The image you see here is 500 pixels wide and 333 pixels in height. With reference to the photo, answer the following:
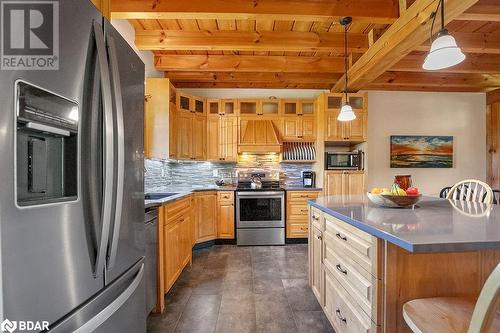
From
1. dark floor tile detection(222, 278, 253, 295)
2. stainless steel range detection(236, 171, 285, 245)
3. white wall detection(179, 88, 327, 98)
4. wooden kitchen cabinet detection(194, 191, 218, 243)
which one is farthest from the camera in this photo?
white wall detection(179, 88, 327, 98)

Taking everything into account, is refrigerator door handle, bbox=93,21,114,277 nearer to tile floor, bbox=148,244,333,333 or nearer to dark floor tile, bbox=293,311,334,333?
tile floor, bbox=148,244,333,333

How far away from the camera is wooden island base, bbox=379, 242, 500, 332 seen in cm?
106

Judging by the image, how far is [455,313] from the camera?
0.90 m

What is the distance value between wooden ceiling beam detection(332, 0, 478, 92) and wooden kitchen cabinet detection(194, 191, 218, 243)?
2.83 m

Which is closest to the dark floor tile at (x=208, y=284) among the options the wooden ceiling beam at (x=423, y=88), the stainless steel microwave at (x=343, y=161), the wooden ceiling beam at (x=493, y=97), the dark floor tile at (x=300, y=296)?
the dark floor tile at (x=300, y=296)

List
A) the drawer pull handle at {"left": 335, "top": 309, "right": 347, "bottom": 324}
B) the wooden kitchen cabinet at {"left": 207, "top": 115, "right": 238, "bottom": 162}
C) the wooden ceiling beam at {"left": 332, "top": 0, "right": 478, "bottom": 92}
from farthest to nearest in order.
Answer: the wooden kitchen cabinet at {"left": 207, "top": 115, "right": 238, "bottom": 162}
the wooden ceiling beam at {"left": 332, "top": 0, "right": 478, "bottom": 92}
the drawer pull handle at {"left": 335, "top": 309, "right": 347, "bottom": 324}

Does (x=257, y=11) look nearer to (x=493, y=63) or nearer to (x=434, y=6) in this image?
(x=434, y=6)

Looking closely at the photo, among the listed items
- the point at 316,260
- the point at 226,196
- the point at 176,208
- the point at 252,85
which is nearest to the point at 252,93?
the point at 252,85

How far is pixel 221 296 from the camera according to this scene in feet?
7.54

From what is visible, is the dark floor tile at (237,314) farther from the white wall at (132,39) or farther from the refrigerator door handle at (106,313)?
the white wall at (132,39)

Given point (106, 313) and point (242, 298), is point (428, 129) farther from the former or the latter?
point (106, 313)

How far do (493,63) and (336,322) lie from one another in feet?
14.6

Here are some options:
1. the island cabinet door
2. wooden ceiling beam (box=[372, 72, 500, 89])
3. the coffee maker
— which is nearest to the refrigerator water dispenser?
the island cabinet door

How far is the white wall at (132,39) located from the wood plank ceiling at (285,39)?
0.25 feet
